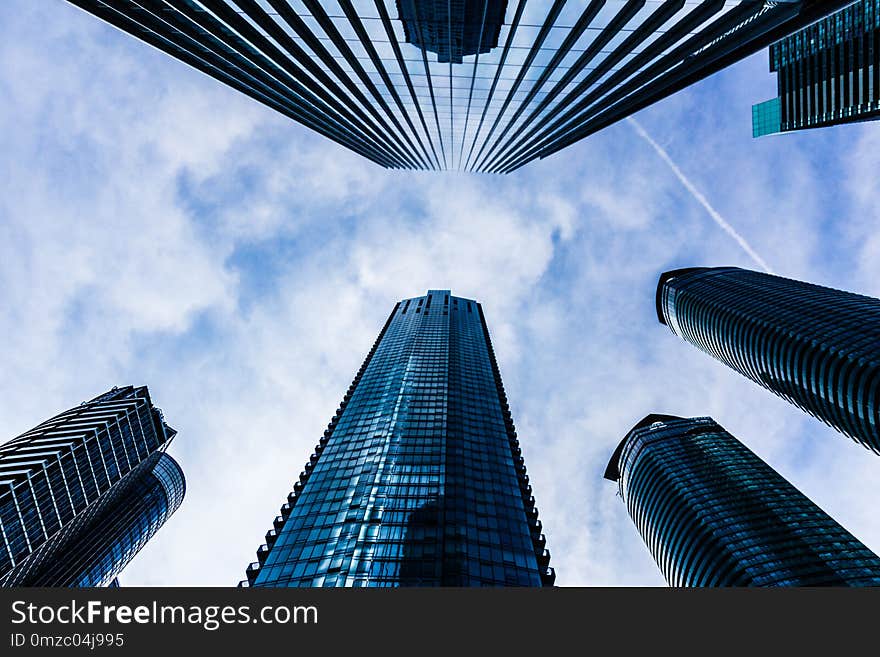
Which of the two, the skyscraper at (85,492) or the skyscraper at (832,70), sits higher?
the skyscraper at (832,70)

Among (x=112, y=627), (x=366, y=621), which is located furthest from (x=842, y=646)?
(x=112, y=627)

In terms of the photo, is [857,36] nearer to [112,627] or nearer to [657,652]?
[657,652]

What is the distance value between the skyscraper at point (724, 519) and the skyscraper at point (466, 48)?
9847 centimetres

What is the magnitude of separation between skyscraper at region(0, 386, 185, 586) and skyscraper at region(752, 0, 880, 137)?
181 meters

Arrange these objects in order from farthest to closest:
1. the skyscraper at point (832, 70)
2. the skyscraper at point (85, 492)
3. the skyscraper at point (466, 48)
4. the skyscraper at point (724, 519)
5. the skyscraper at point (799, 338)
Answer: the skyscraper at point (85, 492)
the skyscraper at point (724, 519)
the skyscraper at point (832, 70)
the skyscraper at point (799, 338)
the skyscraper at point (466, 48)

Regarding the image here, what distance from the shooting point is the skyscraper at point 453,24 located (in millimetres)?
23172

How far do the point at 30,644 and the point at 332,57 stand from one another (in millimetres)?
32223

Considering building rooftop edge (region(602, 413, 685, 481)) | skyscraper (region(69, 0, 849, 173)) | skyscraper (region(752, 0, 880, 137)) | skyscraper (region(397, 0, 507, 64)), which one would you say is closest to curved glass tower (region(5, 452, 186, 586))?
skyscraper (region(69, 0, 849, 173))

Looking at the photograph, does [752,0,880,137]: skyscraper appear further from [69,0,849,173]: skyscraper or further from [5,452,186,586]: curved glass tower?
[5,452,186,586]: curved glass tower

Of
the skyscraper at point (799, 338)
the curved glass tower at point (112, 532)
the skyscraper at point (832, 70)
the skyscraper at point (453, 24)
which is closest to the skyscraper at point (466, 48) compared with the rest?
the skyscraper at point (453, 24)

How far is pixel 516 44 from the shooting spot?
27.2 meters

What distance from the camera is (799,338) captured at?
102 m

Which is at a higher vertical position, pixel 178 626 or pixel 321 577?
pixel 178 626

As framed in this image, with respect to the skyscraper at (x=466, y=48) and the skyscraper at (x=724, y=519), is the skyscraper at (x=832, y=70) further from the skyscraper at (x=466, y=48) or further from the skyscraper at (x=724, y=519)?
the skyscraper at (x=724, y=519)
